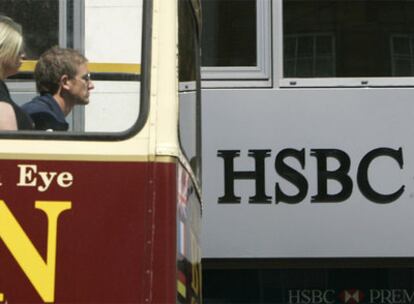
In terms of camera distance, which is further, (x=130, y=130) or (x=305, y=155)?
(x=305, y=155)

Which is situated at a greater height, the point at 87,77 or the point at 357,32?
the point at 357,32

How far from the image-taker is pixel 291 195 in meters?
9.41

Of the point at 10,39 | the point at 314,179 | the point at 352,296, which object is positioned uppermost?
the point at 10,39

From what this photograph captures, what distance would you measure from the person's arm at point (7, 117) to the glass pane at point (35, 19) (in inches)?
8.3

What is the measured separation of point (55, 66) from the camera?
14.0ft

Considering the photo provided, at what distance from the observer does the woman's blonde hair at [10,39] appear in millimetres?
4180

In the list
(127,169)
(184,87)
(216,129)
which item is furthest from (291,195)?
(127,169)

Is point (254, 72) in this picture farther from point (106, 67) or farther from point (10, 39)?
point (10, 39)

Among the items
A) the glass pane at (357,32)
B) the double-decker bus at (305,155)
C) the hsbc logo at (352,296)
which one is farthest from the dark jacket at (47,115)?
the hsbc logo at (352,296)

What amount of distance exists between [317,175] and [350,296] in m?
1.06

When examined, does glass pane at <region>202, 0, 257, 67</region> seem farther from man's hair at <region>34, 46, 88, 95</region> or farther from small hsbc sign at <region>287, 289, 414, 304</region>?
man's hair at <region>34, 46, 88, 95</region>

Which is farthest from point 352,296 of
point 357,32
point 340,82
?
point 357,32

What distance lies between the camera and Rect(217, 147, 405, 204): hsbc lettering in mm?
9391

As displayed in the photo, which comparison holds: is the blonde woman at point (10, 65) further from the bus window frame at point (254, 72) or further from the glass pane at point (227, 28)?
the glass pane at point (227, 28)
